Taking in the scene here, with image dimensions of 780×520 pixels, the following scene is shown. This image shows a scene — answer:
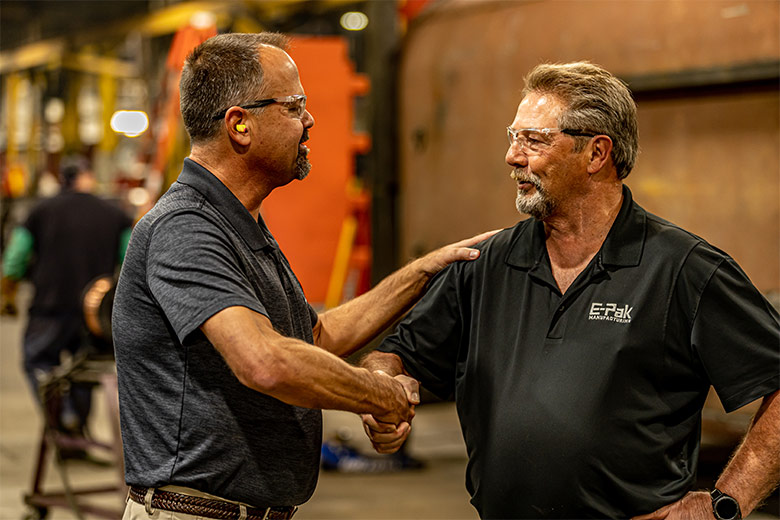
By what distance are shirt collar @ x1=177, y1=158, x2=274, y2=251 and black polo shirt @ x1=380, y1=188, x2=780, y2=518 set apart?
26.7 inches

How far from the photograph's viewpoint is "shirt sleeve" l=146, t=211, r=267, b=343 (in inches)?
81.9

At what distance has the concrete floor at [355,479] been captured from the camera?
5859 mm

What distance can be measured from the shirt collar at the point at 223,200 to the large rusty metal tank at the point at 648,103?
3.17 metres

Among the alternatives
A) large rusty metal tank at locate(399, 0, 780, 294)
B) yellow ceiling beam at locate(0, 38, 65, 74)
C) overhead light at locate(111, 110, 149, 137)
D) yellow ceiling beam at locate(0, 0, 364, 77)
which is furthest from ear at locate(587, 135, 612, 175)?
overhead light at locate(111, 110, 149, 137)

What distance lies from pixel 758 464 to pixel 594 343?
474 mm

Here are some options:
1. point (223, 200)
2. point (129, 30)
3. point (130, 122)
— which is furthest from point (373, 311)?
point (130, 122)

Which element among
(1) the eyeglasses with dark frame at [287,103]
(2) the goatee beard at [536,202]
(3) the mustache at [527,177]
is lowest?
(2) the goatee beard at [536,202]

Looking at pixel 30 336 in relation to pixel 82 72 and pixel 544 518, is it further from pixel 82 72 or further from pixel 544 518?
pixel 82 72

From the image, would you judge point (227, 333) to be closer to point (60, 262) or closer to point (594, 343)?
point (594, 343)

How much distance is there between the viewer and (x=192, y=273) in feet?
6.91

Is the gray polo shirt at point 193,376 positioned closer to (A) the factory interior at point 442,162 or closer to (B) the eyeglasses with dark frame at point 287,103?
(B) the eyeglasses with dark frame at point 287,103

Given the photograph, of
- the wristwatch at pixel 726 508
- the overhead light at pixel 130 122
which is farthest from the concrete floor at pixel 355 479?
the overhead light at pixel 130 122

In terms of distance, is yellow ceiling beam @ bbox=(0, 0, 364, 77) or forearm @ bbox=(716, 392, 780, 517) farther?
yellow ceiling beam @ bbox=(0, 0, 364, 77)

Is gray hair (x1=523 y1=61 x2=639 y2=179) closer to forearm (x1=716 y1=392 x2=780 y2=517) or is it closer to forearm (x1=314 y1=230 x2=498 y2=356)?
forearm (x1=314 y1=230 x2=498 y2=356)
